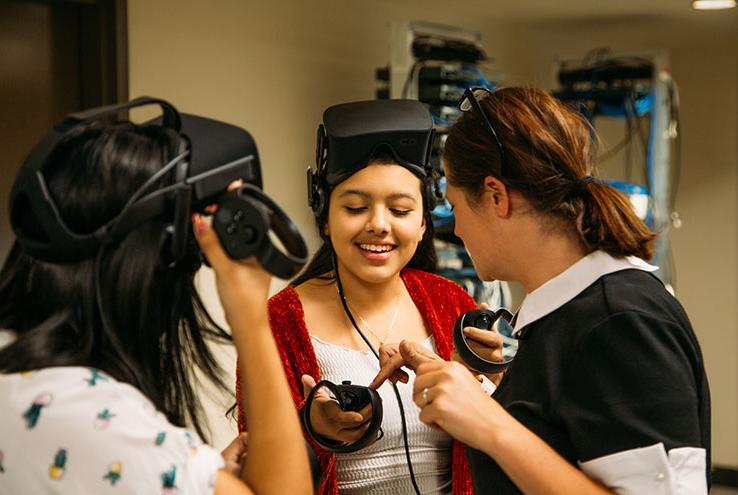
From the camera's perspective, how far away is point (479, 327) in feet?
5.44

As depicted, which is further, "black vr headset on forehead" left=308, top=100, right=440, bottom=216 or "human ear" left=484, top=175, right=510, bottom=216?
"black vr headset on forehead" left=308, top=100, right=440, bottom=216

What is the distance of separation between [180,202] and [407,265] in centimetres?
96

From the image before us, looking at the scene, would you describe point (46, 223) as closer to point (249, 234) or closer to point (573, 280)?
point (249, 234)

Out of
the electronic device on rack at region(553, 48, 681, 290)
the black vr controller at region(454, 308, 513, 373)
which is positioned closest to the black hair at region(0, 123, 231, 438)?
the black vr controller at region(454, 308, 513, 373)

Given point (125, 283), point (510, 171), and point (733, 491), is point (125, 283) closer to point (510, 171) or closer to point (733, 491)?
point (510, 171)

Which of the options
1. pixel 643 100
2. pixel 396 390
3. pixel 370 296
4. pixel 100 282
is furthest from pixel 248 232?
pixel 643 100

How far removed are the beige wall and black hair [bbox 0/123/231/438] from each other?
1.47m

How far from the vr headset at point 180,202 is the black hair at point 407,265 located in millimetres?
648

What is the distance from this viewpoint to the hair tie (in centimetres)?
134

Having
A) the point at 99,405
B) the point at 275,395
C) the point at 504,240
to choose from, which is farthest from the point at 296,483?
the point at 504,240

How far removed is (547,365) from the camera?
4.16 feet

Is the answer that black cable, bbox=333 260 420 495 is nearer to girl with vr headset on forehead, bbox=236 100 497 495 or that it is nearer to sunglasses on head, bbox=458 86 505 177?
girl with vr headset on forehead, bbox=236 100 497 495

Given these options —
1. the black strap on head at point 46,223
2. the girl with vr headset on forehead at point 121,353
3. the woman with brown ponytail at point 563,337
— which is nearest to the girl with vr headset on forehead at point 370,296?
the woman with brown ponytail at point 563,337

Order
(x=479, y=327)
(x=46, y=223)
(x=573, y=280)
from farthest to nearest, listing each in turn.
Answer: (x=479, y=327)
(x=573, y=280)
(x=46, y=223)
